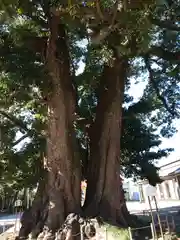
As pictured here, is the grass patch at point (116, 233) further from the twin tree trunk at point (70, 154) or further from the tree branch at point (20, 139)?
the tree branch at point (20, 139)

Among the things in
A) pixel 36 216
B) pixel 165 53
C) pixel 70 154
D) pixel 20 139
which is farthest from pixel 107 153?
pixel 165 53

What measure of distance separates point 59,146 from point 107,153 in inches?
76.1

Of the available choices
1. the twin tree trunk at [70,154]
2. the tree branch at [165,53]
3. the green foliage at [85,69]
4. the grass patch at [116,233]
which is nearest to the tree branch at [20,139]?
the green foliage at [85,69]

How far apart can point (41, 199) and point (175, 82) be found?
831cm

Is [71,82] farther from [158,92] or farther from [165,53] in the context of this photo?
[158,92]

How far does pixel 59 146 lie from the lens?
34.9 feet

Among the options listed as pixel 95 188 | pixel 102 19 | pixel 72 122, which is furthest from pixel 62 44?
pixel 95 188

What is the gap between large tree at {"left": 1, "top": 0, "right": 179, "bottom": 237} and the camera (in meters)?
8.73

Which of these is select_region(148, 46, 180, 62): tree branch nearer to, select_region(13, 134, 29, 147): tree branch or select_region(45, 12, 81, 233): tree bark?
select_region(45, 12, 81, 233): tree bark

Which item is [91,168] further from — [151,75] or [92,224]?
[151,75]

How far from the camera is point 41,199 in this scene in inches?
423

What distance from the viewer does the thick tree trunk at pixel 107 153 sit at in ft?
34.6

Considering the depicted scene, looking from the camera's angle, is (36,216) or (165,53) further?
(165,53)

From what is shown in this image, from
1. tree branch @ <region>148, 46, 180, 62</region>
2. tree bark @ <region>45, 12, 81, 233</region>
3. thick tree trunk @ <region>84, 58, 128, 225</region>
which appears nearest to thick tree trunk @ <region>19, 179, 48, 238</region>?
tree bark @ <region>45, 12, 81, 233</region>
